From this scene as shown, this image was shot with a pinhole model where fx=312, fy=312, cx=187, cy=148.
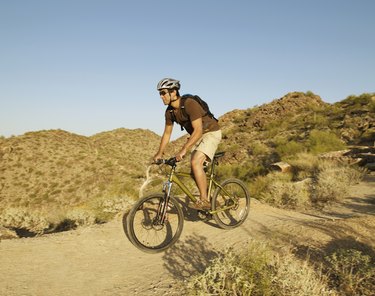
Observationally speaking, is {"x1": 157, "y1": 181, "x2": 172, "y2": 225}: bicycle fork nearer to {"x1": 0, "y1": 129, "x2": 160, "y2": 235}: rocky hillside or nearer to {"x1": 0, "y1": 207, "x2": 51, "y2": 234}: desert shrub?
{"x1": 0, "y1": 207, "x2": 51, "y2": 234}: desert shrub

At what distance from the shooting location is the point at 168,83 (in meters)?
5.33

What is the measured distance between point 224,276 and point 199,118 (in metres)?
2.83

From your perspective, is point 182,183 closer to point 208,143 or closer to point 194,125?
point 208,143

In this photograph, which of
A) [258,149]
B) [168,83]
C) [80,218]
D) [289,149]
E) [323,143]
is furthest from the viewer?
[258,149]

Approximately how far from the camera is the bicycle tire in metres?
6.38

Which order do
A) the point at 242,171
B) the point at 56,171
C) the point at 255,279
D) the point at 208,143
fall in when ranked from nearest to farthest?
the point at 255,279, the point at 208,143, the point at 242,171, the point at 56,171

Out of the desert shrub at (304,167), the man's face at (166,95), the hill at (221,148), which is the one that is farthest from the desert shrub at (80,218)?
the desert shrub at (304,167)

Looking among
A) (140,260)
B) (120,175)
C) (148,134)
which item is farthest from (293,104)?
(140,260)

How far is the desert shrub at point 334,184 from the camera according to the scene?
31.5ft

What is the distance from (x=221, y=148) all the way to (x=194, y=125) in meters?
19.9

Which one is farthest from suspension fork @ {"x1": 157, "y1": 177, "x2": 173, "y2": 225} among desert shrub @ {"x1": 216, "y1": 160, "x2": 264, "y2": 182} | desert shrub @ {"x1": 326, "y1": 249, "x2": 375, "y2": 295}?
desert shrub @ {"x1": 216, "y1": 160, "x2": 264, "y2": 182}

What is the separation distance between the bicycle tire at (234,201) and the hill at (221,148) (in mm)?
5838

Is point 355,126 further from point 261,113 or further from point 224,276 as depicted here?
point 224,276

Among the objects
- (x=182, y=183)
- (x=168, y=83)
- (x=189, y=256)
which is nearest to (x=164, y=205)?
(x=182, y=183)
